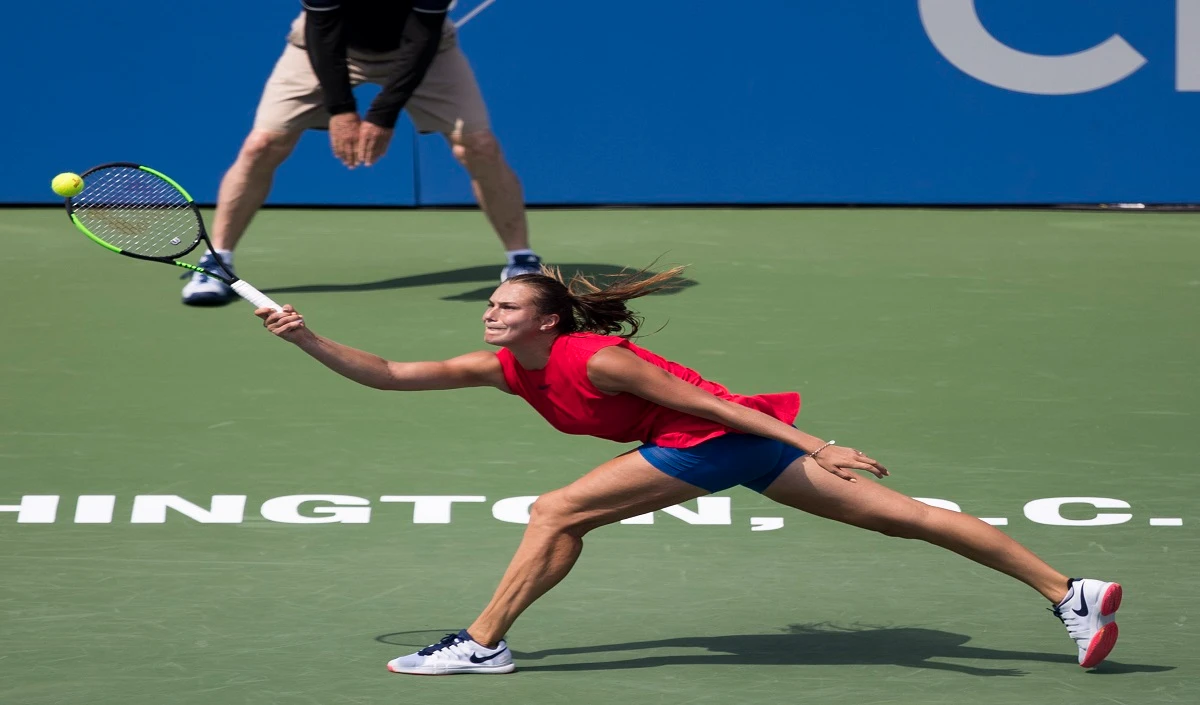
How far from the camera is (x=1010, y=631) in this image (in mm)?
5785

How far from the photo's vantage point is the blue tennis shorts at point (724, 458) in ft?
17.6

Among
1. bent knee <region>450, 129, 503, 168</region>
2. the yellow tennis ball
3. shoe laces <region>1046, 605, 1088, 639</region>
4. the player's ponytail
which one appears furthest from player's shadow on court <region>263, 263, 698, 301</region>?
shoe laces <region>1046, 605, 1088, 639</region>

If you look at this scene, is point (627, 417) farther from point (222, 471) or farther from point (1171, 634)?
point (222, 471)

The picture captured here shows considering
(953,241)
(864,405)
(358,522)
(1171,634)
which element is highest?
(953,241)

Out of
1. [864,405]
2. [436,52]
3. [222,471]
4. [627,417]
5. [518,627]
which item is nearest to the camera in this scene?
[627,417]

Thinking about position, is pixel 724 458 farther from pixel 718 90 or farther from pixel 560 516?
pixel 718 90

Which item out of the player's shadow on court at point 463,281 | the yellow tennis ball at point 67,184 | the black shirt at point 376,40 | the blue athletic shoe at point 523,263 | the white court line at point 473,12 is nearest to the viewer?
the yellow tennis ball at point 67,184

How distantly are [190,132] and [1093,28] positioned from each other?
522 cm

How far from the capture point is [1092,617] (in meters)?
5.34

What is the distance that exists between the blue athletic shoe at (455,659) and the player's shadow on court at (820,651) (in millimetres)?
103

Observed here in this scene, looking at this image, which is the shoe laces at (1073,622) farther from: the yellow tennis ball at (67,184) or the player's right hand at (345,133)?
the player's right hand at (345,133)

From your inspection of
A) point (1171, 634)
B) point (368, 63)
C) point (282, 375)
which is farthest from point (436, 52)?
point (1171, 634)

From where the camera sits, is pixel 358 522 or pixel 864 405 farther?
pixel 864 405

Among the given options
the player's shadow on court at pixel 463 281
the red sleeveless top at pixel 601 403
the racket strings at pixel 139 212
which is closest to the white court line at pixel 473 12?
the player's shadow on court at pixel 463 281
